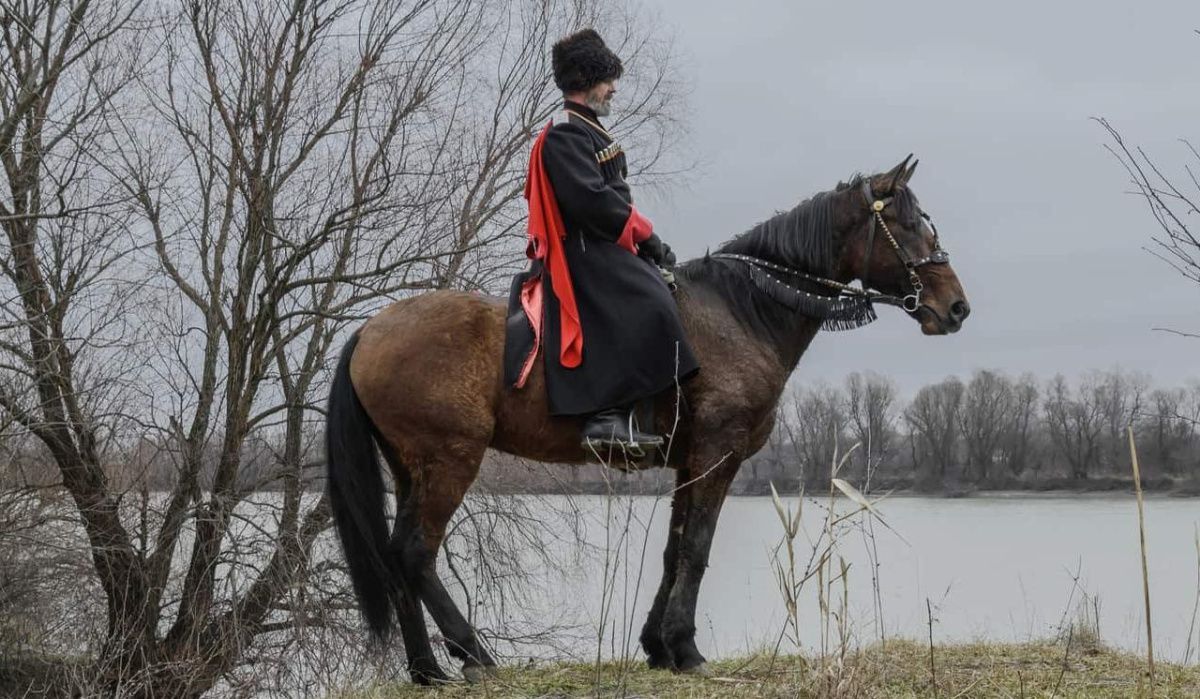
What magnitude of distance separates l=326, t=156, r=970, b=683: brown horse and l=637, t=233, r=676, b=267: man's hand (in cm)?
13

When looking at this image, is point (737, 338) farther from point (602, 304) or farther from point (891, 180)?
point (891, 180)

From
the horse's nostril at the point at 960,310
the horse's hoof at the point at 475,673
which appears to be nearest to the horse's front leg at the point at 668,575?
the horse's hoof at the point at 475,673

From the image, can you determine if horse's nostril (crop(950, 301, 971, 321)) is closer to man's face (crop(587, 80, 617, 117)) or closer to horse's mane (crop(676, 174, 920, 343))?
horse's mane (crop(676, 174, 920, 343))

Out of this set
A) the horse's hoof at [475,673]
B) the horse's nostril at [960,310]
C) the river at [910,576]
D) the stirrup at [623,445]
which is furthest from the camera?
the river at [910,576]

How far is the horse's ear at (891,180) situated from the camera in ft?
16.0

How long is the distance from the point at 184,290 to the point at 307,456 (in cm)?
196

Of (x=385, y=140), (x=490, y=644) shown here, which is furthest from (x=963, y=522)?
(x=385, y=140)

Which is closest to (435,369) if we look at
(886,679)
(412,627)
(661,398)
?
(661,398)

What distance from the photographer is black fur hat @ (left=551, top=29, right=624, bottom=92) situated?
4828mm

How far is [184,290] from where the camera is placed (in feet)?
31.8

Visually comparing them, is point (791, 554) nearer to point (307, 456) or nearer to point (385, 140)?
point (385, 140)

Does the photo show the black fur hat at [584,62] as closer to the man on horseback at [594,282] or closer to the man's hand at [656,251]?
the man on horseback at [594,282]

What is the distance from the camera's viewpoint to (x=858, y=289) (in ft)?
16.1

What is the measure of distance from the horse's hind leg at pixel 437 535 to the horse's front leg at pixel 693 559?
0.81m
